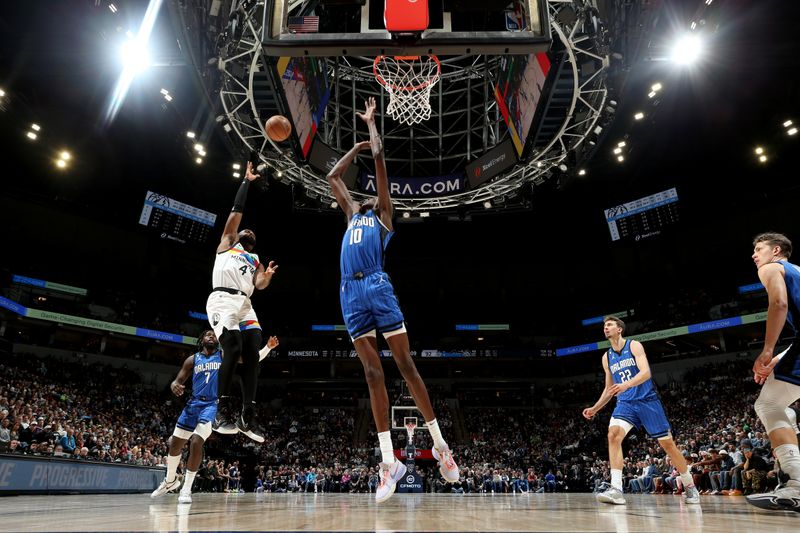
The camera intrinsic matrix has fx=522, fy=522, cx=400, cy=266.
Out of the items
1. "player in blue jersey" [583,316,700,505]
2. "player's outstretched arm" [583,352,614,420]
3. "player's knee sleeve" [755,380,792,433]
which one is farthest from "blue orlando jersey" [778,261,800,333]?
"player's outstretched arm" [583,352,614,420]

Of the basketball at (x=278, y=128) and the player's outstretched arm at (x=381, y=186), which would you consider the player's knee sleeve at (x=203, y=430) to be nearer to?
the player's outstretched arm at (x=381, y=186)

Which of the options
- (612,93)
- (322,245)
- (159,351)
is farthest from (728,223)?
(159,351)

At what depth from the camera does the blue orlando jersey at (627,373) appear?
5.66 metres

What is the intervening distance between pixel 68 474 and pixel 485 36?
9.12 m

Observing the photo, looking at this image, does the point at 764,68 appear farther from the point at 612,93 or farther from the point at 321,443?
the point at 321,443

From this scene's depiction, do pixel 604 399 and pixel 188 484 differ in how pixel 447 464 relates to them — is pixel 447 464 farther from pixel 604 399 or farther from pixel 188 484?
pixel 188 484

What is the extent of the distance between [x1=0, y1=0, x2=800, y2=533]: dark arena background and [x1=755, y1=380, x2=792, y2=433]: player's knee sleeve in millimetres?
33

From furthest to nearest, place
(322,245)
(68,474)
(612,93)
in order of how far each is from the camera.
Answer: (322,245) → (612,93) → (68,474)

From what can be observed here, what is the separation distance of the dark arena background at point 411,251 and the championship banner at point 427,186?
76 millimetres

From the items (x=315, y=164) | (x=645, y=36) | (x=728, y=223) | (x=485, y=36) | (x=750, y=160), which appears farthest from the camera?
(x=728, y=223)

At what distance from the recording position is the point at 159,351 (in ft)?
97.8

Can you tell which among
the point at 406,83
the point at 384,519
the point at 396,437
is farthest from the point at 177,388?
the point at 396,437

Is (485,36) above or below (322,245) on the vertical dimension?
below

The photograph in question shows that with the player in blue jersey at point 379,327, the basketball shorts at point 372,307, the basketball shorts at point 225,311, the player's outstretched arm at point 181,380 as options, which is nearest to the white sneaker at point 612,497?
the player in blue jersey at point 379,327
